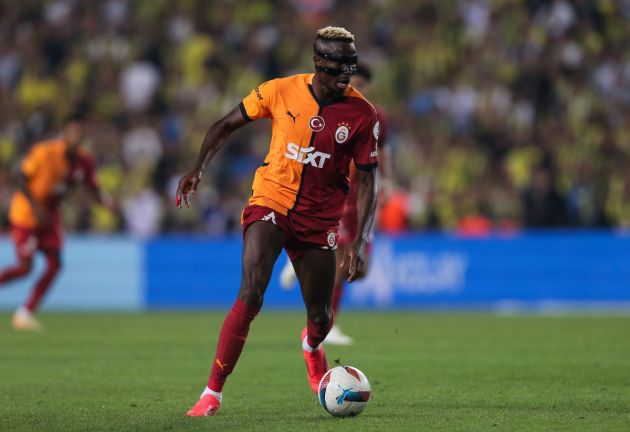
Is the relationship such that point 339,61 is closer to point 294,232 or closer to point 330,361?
point 294,232

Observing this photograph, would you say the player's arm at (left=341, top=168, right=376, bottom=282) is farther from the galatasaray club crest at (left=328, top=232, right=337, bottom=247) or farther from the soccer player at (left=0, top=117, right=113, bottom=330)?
the soccer player at (left=0, top=117, right=113, bottom=330)

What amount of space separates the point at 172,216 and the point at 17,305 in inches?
117

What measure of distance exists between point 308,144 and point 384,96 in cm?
1520

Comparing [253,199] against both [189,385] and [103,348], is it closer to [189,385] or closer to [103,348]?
[189,385]

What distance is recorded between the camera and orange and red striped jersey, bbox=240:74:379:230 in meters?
7.36

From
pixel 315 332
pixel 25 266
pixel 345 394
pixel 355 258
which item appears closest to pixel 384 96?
pixel 25 266

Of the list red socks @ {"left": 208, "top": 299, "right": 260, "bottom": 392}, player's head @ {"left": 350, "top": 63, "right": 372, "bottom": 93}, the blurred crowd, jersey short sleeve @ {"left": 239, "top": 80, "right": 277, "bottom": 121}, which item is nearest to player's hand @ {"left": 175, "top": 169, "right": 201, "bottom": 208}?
jersey short sleeve @ {"left": 239, "top": 80, "right": 277, "bottom": 121}

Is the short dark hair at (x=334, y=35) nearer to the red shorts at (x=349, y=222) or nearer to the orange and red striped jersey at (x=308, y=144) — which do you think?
the orange and red striped jersey at (x=308, y=144)

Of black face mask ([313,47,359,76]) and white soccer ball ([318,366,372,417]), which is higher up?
black face mask ([313,47,359,76])

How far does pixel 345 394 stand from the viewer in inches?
277

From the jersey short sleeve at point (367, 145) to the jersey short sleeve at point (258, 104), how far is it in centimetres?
58

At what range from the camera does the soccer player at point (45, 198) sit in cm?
1455

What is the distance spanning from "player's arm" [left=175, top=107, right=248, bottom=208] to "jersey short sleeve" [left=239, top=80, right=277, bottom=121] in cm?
4

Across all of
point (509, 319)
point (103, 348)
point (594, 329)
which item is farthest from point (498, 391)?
point (509, 319)
